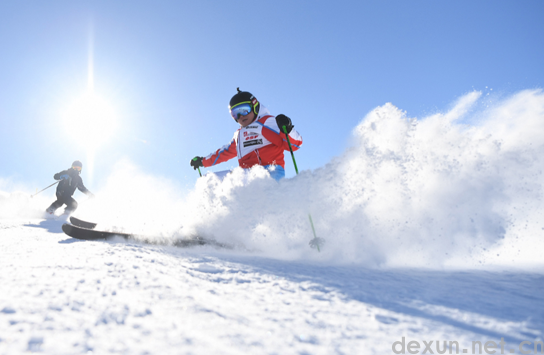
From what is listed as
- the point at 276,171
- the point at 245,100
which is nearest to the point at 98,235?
the point at 276,171

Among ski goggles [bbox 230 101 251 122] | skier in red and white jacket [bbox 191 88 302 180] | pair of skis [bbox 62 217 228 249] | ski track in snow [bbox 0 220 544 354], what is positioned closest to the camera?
ski track in snow [bbox 0 220 544 354]

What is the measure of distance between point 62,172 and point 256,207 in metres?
8.38

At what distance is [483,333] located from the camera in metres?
0.90

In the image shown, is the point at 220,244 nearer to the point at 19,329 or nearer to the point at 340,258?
the point at 340,258

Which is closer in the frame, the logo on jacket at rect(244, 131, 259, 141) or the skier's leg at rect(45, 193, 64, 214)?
the logo on jacket at rect(244, 131, 259, 141)

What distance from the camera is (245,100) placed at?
14.2 ft

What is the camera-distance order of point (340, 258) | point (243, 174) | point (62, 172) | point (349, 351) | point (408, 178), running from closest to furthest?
point (349, 351) < point (340, 258) < point (408, 178) < point (243, 174) < point (62, 172)

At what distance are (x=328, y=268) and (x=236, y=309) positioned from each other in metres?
1.11

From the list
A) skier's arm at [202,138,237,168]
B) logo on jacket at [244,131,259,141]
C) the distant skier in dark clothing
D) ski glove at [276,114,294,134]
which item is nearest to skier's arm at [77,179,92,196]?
the distant skier in dark clothing

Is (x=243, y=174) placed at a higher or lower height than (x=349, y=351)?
higher

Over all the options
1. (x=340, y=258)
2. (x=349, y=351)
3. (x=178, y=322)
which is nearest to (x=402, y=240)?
(x=340, y=258)

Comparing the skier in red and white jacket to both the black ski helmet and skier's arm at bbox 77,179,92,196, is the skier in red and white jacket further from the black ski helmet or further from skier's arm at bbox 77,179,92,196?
skier's arm at bbox 77,179,92,196

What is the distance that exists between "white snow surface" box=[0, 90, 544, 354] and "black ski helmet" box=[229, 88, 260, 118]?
1331 mm

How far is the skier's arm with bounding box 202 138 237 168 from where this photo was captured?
484 centimetres
